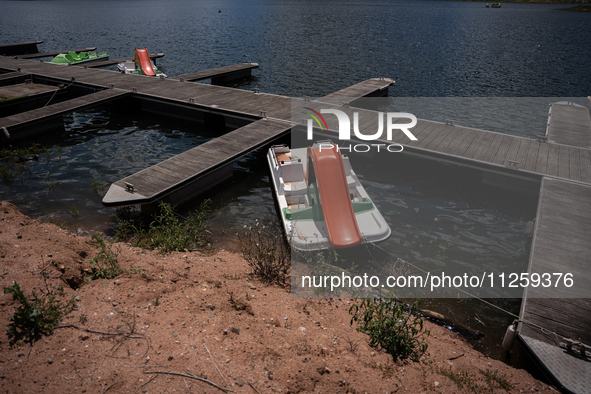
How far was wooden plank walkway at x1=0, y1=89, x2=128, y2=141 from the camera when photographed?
17.4 metres

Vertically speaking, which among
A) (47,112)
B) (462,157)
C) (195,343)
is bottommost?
(195,343)

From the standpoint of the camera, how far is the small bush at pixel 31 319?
203 inches

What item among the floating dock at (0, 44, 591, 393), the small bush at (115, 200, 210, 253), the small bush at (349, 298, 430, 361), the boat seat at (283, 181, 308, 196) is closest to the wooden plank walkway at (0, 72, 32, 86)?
the floating dock at (0, 44, 591, 393)

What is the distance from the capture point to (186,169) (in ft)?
43.9

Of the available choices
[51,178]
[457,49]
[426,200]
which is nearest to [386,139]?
[426,200]

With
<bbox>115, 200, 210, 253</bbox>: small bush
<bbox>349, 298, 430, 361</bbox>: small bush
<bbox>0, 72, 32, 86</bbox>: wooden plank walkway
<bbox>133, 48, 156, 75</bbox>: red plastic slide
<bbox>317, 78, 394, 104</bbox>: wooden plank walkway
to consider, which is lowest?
<bbox>115, 200, 210, 253</bbox>: small bush

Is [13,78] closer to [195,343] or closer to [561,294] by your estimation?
[195,343]

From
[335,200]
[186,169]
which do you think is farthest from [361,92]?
[335,200]

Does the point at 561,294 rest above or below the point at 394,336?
below

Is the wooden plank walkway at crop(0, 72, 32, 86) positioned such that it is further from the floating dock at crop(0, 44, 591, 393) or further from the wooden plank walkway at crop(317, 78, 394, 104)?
the wooden plank walkway at crop(317, 78, 394, 104)

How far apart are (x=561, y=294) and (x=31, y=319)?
32.4 feet

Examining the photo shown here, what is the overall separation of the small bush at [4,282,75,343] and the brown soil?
4.7 inches

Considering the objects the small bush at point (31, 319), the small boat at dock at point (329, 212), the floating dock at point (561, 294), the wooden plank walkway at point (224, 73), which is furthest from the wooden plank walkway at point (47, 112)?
the floating dock at point (561, 294)

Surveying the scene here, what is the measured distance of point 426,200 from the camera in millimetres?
13875
